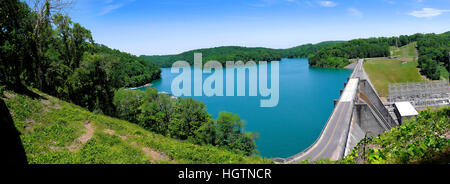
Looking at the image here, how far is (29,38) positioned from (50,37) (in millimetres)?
1563

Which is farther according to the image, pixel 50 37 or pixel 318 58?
pixel 318 58

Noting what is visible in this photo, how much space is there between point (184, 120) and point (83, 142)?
9983 mm

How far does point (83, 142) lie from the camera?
8211 millimetres

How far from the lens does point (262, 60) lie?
130875 mm

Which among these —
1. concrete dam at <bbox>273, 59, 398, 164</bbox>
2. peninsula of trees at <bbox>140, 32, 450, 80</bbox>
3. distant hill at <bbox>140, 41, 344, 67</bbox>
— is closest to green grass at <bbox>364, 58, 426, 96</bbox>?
peninsula of trees at <bbox>140, 32, 450, 80</bbox>

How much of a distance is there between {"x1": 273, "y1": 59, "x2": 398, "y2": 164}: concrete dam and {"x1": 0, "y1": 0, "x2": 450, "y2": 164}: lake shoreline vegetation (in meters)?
5.40

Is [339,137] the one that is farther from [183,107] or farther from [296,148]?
[183,107]

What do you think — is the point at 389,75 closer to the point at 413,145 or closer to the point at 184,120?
the point at 184,120

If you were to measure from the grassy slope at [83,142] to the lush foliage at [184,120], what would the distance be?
7.41 metres

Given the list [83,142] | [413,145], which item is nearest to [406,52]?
[413,145]

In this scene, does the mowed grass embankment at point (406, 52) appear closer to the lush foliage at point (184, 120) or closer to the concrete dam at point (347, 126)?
the concrete dam at point (347, 126)

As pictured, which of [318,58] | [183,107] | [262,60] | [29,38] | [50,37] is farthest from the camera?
[262,60]

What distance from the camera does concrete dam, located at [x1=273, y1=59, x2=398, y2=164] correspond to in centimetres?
1797
